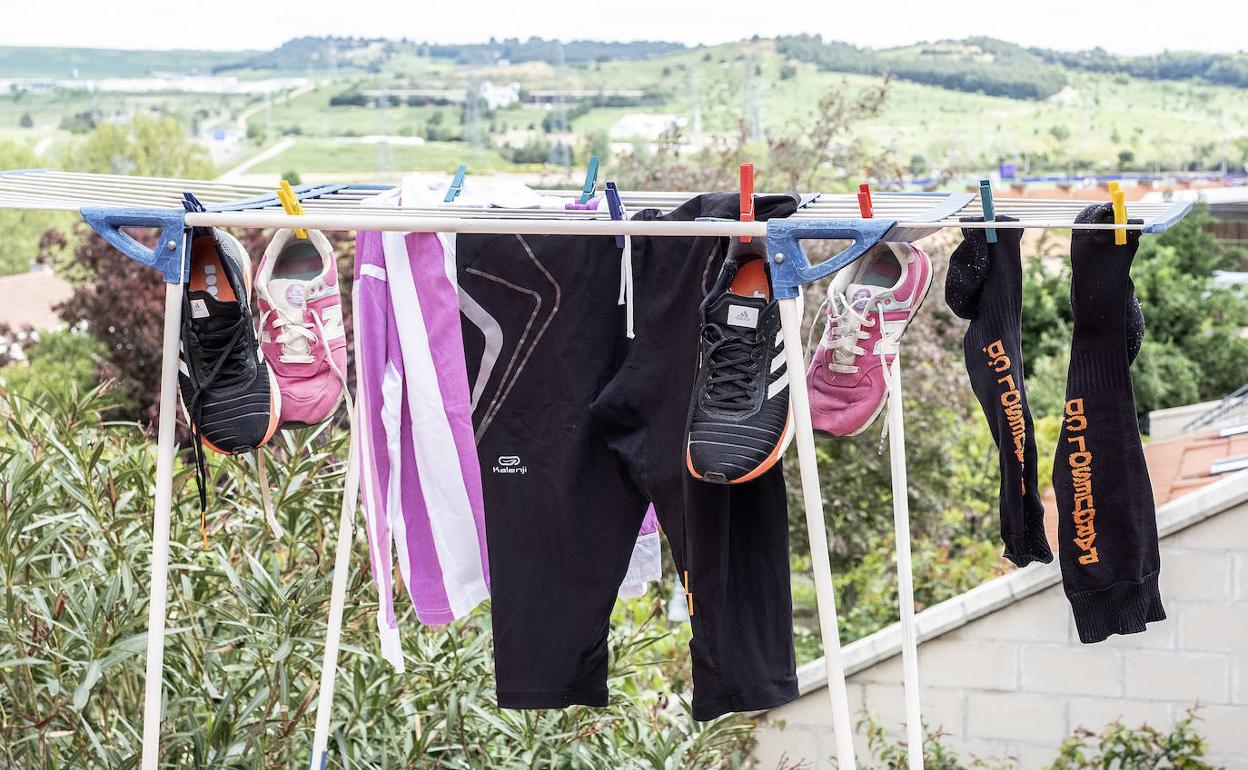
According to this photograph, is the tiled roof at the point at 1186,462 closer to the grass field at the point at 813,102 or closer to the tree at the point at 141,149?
the grass field at the point at 813,102

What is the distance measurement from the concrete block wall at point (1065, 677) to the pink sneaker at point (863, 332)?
1568 mm

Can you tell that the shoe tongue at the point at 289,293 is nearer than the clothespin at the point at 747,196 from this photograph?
No

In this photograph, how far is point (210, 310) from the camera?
170 centimetres

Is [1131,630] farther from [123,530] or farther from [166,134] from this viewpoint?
[166,134]

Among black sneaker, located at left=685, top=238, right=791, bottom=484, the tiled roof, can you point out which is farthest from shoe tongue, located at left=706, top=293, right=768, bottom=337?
the tiled roof

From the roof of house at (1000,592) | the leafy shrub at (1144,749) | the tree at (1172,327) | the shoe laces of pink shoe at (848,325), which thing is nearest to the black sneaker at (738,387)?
the shoe laces of pink shoe at (848,325)

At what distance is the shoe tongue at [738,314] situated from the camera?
1.54m

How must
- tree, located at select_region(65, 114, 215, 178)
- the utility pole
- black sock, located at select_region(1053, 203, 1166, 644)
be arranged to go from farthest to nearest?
1. tree, located at select_region(65, 114, 215, 178)
2. the utility pole
3. black sock, located at select_region(1053, 203, 1166, 644)

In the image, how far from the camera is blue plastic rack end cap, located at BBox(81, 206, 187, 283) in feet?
5.23

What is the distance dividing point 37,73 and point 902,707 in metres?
32.1

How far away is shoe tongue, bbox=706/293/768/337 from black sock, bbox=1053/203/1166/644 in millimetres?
425

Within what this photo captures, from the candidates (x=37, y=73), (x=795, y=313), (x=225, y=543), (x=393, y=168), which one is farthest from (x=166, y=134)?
(x=795, y=313)

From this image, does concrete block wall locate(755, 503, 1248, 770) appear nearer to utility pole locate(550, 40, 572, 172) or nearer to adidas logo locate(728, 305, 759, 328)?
adidas logo locate(728, 305, 759, 328)

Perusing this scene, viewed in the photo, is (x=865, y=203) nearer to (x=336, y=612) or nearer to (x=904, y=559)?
(x=904, y=559)
